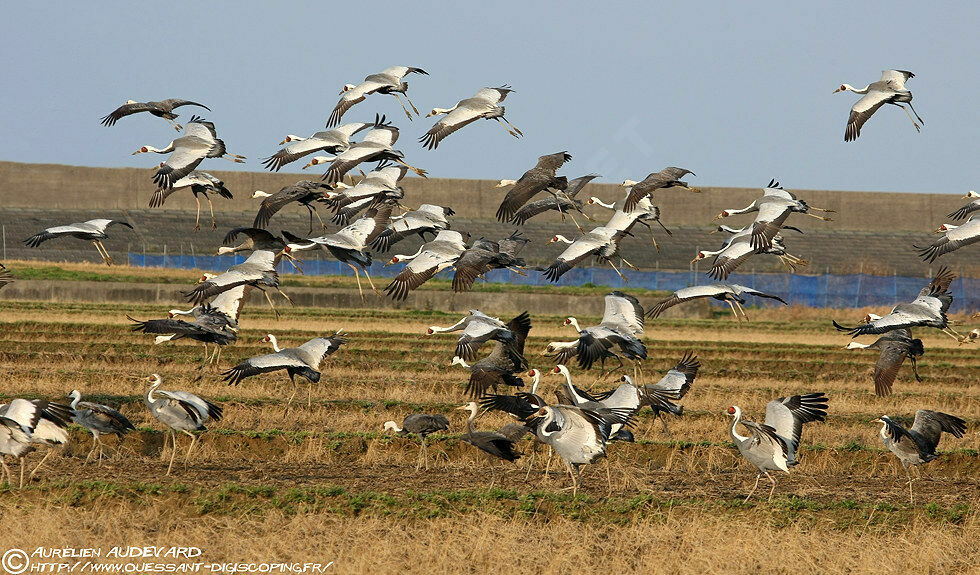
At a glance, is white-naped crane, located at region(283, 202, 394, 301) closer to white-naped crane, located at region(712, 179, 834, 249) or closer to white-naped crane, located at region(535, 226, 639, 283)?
white-naped crane, located at region(535, 226, 639, 283)

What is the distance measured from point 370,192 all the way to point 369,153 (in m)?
0.55

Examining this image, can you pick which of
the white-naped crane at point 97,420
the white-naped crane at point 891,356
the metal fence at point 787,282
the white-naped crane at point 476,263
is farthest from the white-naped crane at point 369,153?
the metal fence at point 787,282

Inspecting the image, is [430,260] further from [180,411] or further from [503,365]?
[180,411]

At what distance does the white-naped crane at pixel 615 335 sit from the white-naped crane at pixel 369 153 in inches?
138

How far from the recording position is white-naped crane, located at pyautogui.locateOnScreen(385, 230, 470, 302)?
542 inches

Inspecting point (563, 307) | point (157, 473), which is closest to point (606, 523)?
point (157, 473)

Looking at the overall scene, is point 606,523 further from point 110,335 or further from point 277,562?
point 110,335

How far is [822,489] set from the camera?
472 inches

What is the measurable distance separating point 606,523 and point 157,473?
15.5 feet

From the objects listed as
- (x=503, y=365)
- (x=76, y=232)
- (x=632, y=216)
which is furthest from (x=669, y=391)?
(x=76, y=232)

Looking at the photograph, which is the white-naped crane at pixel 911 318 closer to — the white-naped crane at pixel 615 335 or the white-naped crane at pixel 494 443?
the white-naped crane at pixel 615 335

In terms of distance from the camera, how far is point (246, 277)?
1440 centimetres

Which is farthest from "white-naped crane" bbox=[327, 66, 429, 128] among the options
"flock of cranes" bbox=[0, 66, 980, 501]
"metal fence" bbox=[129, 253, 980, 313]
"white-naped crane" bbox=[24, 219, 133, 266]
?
"metal fence" bbox=[129, 253, 980, 313]

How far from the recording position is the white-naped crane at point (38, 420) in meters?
10.3
